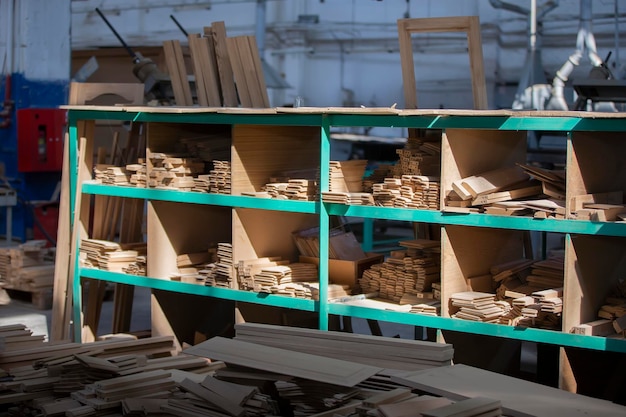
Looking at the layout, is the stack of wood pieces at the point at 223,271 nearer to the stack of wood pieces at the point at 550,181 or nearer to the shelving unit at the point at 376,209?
the shelving unit at the point at 376,209

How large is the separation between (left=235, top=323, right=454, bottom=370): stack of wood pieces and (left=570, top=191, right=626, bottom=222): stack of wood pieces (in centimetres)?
109

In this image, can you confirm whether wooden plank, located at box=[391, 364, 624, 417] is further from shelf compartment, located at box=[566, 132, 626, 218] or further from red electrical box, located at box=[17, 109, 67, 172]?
red electrical box, located at box=[17, 109, 67, 172]

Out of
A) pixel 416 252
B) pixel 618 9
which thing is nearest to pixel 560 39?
pixel 618 9

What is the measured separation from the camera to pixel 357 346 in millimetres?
5516

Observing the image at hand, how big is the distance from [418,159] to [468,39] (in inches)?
36.4

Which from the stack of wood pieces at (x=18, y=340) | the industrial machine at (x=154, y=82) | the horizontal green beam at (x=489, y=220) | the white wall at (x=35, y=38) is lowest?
the stack of wood pieces at (x=18, y=340)

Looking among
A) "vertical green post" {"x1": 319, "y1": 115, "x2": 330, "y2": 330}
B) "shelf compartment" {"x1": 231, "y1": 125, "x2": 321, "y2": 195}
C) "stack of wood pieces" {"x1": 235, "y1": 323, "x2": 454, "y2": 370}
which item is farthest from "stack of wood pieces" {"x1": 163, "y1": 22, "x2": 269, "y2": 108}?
"stack of wood pieces" {"x1": 235, "y1": 323, "x2": 454, "y2": 370}

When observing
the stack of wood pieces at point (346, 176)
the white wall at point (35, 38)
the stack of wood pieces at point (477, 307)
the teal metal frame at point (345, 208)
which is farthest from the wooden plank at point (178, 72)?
the white wall at point (35, 38)

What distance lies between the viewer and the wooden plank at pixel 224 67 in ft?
25.0

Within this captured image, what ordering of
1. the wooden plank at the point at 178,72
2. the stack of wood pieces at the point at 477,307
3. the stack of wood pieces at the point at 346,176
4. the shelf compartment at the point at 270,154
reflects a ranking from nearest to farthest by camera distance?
the stack of wood pieces at the point at 477,307
the stack of wood pieces at the point at 346,176
the shelf compartment at the point at 270,154
the wooden plank at the point at 178,72

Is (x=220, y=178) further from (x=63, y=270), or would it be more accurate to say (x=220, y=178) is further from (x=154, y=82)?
(x=154, y=82)

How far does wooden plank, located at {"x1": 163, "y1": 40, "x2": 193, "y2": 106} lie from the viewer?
8086 millimetres

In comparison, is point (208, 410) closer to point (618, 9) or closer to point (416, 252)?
point (416, 252)

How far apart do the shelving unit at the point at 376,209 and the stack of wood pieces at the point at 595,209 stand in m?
0.04
